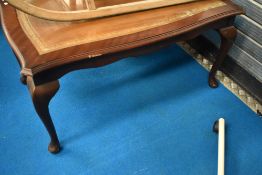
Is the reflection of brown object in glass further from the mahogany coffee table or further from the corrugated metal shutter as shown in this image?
the corrugated metal shutter

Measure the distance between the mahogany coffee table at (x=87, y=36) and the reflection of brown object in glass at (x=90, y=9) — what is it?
0.8 inches

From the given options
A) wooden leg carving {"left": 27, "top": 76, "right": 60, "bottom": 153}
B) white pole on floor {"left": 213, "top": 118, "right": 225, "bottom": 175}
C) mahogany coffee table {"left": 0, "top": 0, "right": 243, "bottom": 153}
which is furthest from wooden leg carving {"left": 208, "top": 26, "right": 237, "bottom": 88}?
wooden leg carving {"left": 27, "top": 76, "right": 60, "bottom": 153}

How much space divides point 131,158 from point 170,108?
0.32m

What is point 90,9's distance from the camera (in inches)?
36.7

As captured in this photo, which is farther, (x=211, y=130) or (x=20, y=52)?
(x=211, y=130)

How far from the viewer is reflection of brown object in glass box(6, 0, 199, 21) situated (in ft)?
2.79

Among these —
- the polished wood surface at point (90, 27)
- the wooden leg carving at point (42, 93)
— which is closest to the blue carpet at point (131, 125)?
the wooden leg carving at point (42, 93)

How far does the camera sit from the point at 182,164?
105 cm

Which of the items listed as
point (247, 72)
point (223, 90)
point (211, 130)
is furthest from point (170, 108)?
point (247, 72)

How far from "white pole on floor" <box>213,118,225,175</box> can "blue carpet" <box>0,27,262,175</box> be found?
0.17 ft

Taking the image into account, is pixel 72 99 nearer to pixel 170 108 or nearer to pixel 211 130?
pixel 170 108

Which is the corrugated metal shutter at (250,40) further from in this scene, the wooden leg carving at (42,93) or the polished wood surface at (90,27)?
the wooden leg carving at (42,93)

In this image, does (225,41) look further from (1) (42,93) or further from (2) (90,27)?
(1) (42,93)

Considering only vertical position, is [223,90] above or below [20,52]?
below
